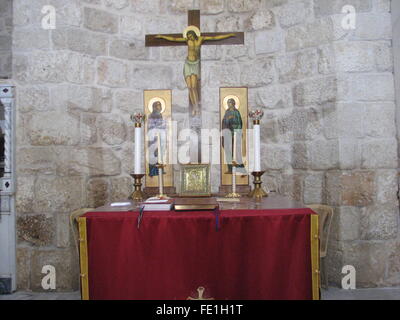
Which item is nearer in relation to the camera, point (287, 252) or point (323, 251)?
point (287, 252)

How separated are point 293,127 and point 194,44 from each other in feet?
3.80

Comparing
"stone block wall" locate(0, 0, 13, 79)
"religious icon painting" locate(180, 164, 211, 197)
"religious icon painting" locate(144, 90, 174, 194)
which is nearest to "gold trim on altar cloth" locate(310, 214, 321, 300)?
"religious icon painting" locate(180, 164, 211, 197)

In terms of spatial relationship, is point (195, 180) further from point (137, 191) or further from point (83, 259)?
point (83, 259)

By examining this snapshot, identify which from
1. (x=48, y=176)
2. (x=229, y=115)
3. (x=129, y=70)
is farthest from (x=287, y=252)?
(x=129, y=70)

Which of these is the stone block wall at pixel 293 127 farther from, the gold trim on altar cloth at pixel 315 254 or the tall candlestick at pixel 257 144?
the gold trim on altar cloth at pixel 315 254

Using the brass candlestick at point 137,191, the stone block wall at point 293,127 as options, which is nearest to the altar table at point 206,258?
the brass candlestick at point 137,191

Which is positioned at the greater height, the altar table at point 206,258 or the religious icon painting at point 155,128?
the religious icon painting at point 155,128

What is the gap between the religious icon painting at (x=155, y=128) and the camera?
9.43 feet

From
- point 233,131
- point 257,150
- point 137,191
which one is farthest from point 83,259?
point 233,131

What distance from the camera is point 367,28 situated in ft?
8.61

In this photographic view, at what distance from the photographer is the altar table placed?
161 cm

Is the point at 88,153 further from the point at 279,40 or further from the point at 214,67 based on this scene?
the point at 279,40

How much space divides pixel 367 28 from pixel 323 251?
183 cm
